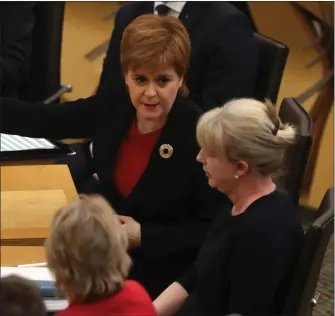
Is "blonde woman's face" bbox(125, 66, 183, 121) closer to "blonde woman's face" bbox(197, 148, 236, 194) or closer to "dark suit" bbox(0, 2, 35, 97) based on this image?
"blonde woman's face" bbox(197, 148, 236, 194)

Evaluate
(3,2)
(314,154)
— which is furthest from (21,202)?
(314,154)

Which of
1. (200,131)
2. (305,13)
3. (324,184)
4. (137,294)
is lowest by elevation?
(324,184)

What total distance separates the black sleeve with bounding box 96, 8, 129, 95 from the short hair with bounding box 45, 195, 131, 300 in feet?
2.84

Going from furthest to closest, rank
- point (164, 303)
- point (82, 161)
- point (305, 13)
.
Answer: point (305, 13), point (82, 161), point (164, 303)

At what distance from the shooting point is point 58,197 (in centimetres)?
187

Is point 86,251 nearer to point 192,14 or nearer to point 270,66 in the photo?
point 270,66

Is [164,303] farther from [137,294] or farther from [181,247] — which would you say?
[137,294]

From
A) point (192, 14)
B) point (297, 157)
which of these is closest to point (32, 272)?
point (297, 157)

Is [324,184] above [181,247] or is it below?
below

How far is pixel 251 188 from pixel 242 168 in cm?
5

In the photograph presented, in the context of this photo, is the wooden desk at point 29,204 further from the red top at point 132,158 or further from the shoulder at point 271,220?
the shoulder at point 271,220

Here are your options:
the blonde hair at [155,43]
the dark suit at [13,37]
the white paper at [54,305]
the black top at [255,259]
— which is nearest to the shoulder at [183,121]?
the blonde hair at [155,43]

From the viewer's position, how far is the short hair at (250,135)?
56.9 inches

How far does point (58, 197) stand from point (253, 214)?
65 centimetres
